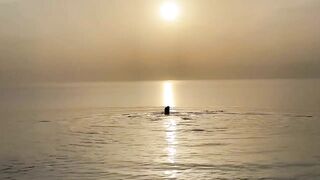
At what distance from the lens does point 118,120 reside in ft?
229

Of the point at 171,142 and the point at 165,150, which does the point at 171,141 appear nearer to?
the point at 171,142

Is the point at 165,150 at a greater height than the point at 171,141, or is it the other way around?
the point at 171,141

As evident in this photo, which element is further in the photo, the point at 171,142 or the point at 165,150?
the point at 171,142

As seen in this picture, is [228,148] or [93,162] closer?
[93,162]

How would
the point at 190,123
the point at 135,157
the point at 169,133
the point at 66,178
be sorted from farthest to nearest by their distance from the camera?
the point at 190,123, the point at 169,133, the point at 135,157, the point at 66,178

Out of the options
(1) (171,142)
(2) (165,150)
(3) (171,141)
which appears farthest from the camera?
(3) (171,141)

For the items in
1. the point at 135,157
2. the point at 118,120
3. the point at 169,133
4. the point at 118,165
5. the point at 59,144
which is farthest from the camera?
the point at 118,120

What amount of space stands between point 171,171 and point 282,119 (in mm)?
38216

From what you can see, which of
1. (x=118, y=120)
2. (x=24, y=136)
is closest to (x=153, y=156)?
(x=24, y=136)

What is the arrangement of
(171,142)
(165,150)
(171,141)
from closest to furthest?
(165,150)
(171,142)
(171,141)

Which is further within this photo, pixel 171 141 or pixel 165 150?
pixel 171 141

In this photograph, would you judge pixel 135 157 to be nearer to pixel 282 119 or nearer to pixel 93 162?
pixel 93 162

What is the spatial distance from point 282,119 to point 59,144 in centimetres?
3362

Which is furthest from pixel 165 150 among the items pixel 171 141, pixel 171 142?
pixel 171 141
